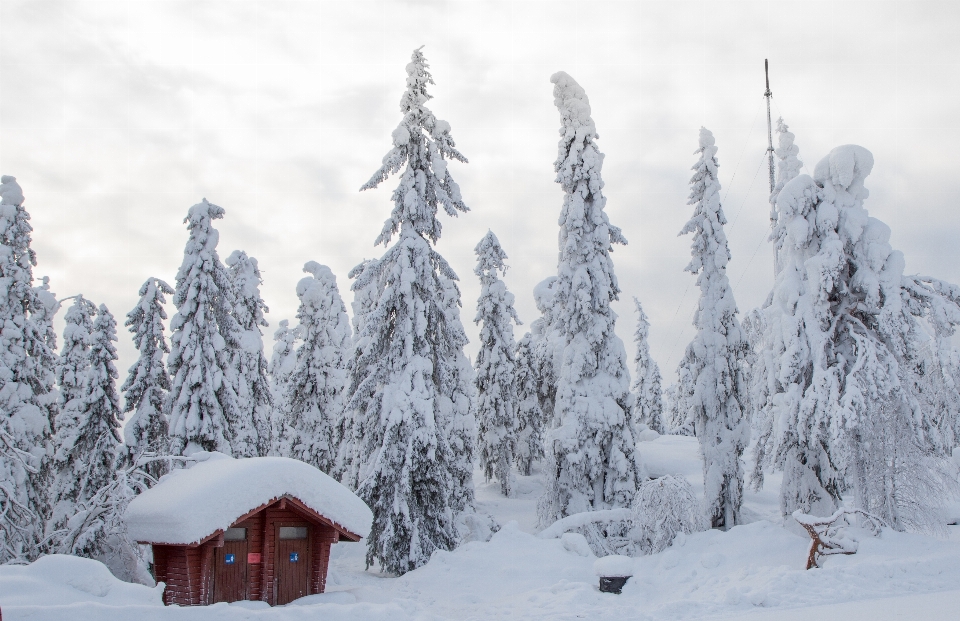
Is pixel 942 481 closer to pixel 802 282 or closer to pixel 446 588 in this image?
pixel 802 282

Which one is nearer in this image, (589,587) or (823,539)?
(823,539)

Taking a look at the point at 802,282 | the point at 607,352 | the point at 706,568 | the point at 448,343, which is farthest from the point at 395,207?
the point at 706,568

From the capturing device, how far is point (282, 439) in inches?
1583

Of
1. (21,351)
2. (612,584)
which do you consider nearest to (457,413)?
(612,584)

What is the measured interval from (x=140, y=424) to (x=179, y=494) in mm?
10280

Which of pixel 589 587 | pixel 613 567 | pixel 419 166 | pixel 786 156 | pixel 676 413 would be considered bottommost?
pixel 589 587

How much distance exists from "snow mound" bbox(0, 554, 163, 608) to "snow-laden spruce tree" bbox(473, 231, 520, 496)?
26831 mm

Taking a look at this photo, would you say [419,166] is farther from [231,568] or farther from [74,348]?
[74,348]

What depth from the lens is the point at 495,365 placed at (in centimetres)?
3981

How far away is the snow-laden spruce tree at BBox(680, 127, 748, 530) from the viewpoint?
87.9 feet

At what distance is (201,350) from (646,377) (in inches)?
1815

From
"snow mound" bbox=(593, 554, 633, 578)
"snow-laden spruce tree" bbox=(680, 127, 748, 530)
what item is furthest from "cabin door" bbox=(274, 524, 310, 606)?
"snow-laden spruce tree" bbox=(680, 127, 748, 530)

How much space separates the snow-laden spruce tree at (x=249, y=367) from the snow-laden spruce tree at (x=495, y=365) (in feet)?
40.5

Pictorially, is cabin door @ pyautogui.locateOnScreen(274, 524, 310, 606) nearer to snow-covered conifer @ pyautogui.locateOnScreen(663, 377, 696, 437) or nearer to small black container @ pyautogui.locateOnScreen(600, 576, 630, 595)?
small black container @ pyautogui.locateOnScreen(600, 576, 630, 595)
